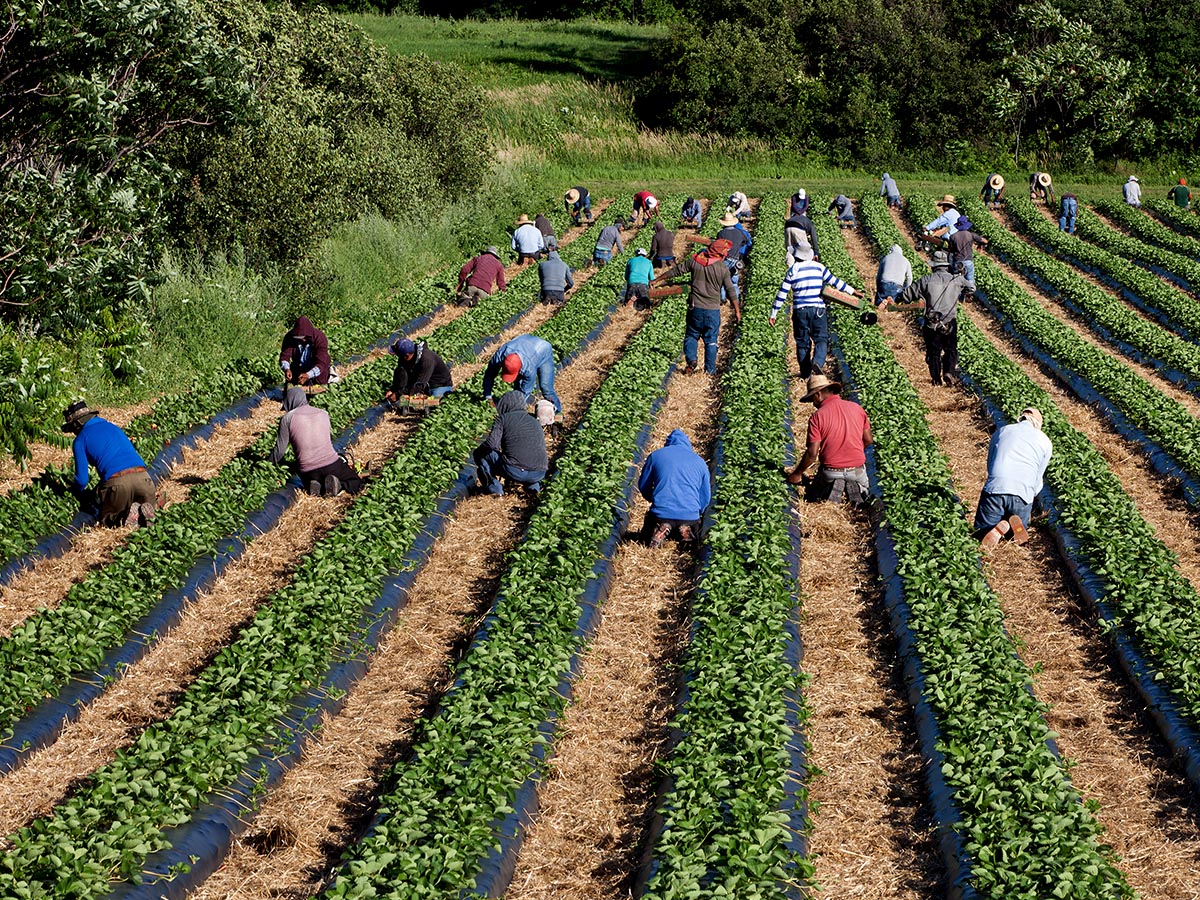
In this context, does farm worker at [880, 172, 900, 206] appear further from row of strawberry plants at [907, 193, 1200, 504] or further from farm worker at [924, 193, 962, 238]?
row of strawberry plants at [907, 193, 1200, 504]

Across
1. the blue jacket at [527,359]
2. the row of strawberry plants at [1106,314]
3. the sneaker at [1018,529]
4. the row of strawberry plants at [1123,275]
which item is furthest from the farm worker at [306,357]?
the row of strawberry plants at [1123,275]

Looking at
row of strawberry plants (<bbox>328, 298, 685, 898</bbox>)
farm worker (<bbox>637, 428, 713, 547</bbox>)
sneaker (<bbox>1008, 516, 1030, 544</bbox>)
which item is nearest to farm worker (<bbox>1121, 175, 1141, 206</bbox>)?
row of strawberry plants (<bbox>328, 298, 685, 898</bbox>)

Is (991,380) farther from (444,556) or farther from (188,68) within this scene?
(188,68)

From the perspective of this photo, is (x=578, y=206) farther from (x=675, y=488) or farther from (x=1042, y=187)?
(x=675, y=488)

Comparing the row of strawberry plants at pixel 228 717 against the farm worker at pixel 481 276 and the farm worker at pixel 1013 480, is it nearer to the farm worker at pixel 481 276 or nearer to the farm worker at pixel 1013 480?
the farm worker at pixel 1013 480

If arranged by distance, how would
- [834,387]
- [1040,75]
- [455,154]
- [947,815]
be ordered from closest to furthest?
[947,815] < [834,387] < [455,154] < [1040,75]

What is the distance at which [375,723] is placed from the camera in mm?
11094

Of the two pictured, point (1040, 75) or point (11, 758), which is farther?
point (1040, 75)

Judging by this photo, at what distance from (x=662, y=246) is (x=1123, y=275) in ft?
38.1

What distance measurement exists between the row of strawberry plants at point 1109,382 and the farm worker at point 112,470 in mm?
12747

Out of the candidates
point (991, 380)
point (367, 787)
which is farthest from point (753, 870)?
point (991, 380)

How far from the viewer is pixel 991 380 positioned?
20594 mm

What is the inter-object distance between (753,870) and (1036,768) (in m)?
2.40

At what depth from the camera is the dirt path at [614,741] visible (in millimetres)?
9078
